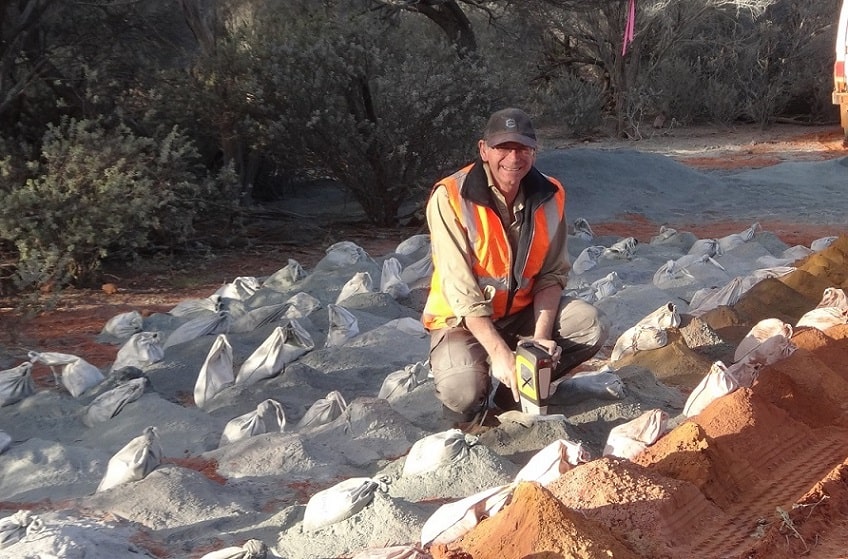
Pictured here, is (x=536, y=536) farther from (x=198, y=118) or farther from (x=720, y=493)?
(x=198, y=118)

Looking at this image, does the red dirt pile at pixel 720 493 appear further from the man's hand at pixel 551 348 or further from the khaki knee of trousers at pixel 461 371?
the khaki knee of trousers at pixel 461 371

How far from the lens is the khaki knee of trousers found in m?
4.03

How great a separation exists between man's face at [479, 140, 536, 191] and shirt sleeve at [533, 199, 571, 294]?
0.99 ft

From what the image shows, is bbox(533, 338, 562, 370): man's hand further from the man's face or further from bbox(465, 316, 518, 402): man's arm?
the man's face

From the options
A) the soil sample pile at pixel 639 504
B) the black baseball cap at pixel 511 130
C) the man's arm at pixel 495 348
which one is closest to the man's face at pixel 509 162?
the black baseball cap at pixel 511 130

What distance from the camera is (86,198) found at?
7.55 meters

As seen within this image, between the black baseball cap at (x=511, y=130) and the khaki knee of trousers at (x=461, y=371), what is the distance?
31.7 inches

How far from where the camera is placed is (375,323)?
620 cm

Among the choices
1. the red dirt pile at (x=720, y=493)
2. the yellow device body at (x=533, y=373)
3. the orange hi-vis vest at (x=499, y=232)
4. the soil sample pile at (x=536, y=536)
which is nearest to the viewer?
the soil sample pile at (x=536, y=536)

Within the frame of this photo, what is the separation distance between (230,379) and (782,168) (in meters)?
10.9

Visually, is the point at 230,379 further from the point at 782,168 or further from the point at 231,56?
the point at 782,168

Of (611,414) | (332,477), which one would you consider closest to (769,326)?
(611,414)

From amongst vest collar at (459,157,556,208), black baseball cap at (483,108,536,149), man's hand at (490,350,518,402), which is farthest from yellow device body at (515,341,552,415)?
black baseball cap at (483,108,536,149)

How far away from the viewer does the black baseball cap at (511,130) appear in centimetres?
381
